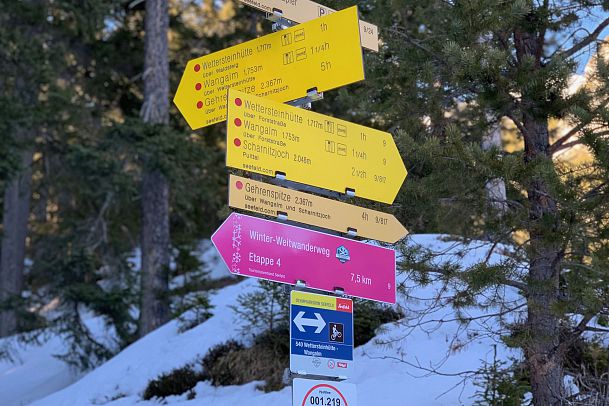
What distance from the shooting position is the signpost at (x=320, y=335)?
20.8 ft

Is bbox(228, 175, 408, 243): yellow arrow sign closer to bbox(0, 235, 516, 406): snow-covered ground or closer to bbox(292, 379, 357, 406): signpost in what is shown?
bbox(292, 379, 357, 406): signpost

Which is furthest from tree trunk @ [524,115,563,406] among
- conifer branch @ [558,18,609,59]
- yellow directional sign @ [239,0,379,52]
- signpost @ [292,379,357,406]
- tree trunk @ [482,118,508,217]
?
signpost @ [292,379,357,406]

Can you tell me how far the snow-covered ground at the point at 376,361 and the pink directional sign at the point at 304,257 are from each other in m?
1.38

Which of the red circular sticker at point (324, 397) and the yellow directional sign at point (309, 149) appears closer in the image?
the red circular sticker at point (324, 397)

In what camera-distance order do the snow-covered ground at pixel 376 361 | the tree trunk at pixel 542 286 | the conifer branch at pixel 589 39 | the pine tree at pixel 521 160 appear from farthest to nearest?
the snow-covered ground at pixel 376 361, the conifer branch at pixel 589 39, the tree trunk at pixel 542 286, the pine tree at pixel 521 160

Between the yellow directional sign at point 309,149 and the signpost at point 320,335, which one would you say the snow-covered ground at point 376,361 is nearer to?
the yellow directional sign at point 309,149

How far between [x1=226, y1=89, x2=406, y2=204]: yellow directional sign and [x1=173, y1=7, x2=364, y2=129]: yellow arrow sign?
0.32 m

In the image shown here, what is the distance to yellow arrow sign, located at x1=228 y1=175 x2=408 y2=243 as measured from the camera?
6.38 metres

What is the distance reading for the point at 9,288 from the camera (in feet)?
82.8

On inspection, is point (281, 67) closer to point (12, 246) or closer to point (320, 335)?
point (320, 335)

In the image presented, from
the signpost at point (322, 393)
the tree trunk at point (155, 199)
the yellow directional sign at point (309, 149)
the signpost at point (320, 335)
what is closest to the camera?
the signpost at point (322, 393)

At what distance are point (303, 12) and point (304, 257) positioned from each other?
2.00m

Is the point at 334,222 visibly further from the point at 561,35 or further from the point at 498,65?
the point at 561,35

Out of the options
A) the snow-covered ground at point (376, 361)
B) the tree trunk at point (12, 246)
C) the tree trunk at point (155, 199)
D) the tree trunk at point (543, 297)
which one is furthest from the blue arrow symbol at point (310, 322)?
the tree trunk at point (12, 246)
